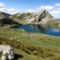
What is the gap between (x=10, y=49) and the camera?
84.4ft

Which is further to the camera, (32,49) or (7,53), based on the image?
(32,49)

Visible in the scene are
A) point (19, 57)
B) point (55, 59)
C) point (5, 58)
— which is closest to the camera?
point (5, 58)

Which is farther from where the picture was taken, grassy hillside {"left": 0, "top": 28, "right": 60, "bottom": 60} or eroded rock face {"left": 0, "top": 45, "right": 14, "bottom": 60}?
grassy hillside {"left": 0, "top": 28, "right": 60, "bottom": 60}

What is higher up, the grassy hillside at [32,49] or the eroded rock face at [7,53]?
the eroded rock face at [7,53]

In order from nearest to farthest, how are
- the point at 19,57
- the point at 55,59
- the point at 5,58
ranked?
the point at 5,58 → the point at 19,57 → the point at 55,59

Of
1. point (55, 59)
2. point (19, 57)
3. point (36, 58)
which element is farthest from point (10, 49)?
point (55, 59)

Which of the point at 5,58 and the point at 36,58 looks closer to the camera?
the point at 5,58

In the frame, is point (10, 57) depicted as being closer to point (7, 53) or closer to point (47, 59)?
point (7, 53)

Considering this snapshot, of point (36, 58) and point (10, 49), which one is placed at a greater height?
point (10, 49)

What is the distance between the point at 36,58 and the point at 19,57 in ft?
8.51

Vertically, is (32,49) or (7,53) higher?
(7,53)

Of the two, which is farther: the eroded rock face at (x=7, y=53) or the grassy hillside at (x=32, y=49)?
the grassy hillside at (x=32, y=49)

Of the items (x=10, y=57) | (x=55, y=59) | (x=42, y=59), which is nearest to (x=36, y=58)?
(x=42, y=59)

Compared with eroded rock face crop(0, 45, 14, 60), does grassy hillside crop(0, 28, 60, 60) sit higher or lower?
lower
